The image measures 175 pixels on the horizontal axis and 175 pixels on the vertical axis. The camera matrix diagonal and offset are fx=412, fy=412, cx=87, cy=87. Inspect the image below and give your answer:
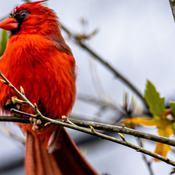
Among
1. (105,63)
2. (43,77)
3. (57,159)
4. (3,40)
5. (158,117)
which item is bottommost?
(57,159)

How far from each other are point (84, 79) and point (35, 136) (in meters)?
2.54

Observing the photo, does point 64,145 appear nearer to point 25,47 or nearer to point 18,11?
point 25,47

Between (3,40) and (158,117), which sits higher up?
(3,40)

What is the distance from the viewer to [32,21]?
2.92m

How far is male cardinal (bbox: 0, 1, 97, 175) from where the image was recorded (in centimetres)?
253

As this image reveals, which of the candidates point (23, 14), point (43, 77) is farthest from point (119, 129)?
point (23, 14)

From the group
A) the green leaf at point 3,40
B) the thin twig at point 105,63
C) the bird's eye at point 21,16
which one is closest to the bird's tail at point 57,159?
the thin twig at point 105,63

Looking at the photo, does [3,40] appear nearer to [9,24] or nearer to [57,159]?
[9,24]

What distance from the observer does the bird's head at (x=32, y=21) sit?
286 cm

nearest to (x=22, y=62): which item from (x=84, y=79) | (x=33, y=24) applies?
(x=33, y=24)

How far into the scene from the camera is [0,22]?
298 cm

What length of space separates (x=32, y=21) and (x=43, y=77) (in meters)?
0.58

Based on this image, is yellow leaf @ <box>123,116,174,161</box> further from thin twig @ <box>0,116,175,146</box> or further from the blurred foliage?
thin twig @ <box>0,116,175,146</box>

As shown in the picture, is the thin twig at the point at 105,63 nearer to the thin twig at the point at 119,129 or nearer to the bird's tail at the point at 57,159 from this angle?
the bird's tail at the point at 57,159
